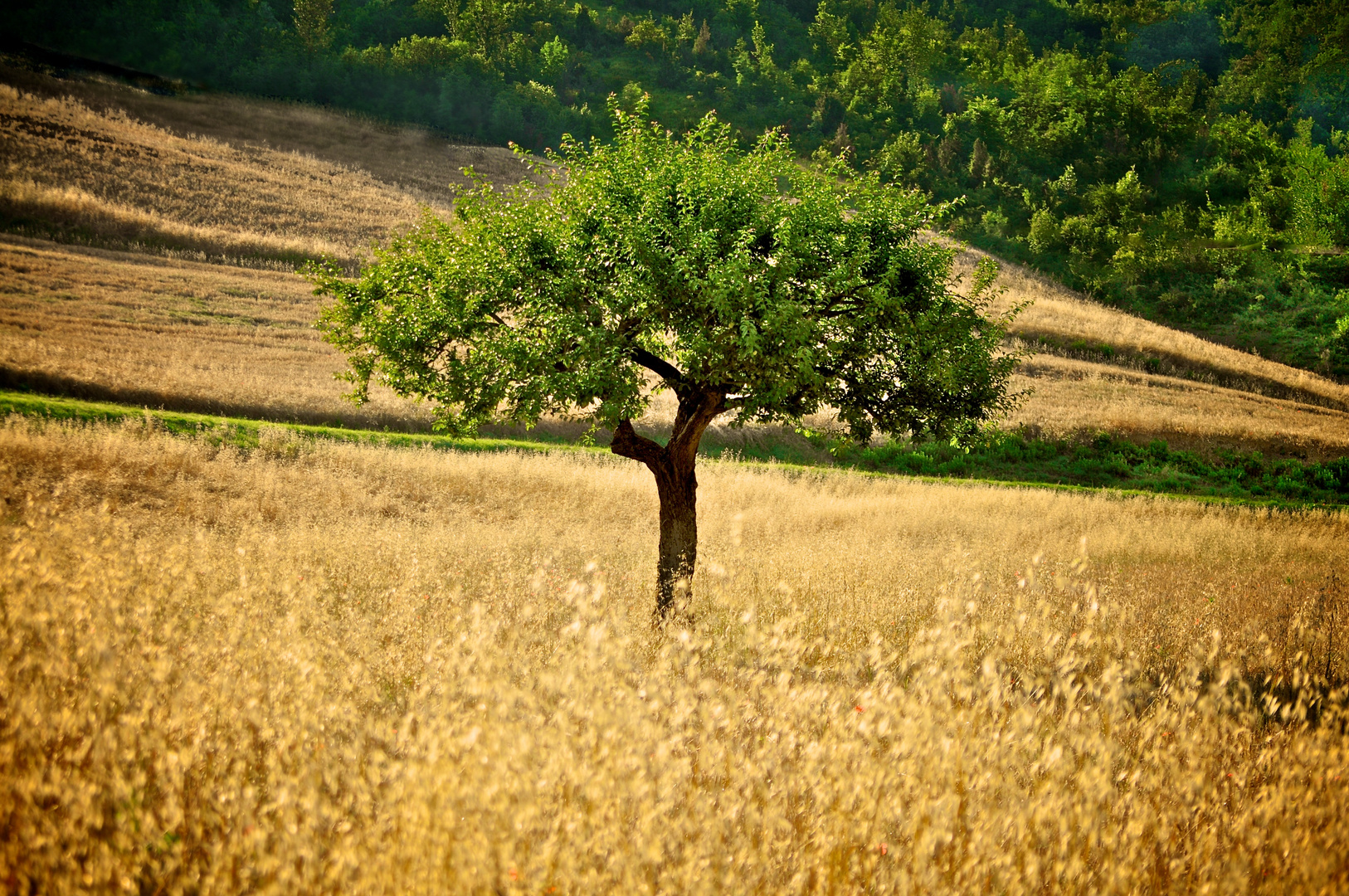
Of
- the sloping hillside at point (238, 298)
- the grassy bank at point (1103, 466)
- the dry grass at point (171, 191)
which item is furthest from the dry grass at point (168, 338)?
→ the grassy bank at point (1103, 466)

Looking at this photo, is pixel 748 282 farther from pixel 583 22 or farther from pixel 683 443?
pixel 583 22

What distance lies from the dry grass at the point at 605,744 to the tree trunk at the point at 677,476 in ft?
2.20

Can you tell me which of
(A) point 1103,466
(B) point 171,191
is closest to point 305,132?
(B) point 171,191

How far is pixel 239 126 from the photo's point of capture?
206 ft

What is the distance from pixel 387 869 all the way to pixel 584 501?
14.5 m

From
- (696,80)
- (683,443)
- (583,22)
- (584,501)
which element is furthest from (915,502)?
(583,22)

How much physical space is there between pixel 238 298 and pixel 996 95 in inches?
4613

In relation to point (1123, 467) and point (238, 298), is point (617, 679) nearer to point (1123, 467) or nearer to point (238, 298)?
point (1123, 467)

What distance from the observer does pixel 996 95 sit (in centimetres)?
11338

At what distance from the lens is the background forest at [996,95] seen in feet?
216

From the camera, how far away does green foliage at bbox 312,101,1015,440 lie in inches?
318

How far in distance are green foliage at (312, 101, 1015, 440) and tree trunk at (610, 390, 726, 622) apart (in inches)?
12.2

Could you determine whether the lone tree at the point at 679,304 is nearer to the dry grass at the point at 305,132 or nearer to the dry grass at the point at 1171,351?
the dry grass at the point at 1171,351

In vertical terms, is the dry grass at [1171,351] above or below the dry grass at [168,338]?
above
